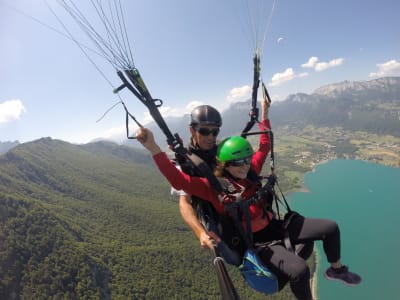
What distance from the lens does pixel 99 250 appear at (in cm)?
5084

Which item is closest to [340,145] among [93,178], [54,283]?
[93,178]

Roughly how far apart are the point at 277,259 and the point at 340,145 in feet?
532

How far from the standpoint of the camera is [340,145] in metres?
144

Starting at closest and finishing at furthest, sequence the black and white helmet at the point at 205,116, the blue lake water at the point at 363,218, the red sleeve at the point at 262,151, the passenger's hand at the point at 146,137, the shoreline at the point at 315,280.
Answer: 1. the passenger's hand at the point at 146,137
2. the black and white helmet at the point at 205,116
3. the red sleeve at the point at 262,151
4. the blue lake water at the point at 363,218
5. the shoreline at the point at 315,280

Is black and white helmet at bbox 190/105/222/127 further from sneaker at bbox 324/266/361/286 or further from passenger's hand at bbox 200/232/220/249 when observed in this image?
sneaker at bbox 324/266/361/286

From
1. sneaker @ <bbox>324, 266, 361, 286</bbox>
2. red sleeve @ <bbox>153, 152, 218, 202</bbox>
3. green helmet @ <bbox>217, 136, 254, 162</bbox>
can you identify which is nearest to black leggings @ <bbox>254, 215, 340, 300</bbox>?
sneaker @ <bbox>324, 266, 361, 286</bbox>

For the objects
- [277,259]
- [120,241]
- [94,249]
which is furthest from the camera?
[120,241]

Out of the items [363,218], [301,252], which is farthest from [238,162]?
[363,218]

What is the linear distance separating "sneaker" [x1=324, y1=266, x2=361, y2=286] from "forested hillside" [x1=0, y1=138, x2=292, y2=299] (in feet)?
133

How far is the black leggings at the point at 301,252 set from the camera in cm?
246

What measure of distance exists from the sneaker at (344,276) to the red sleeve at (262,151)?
1384mm

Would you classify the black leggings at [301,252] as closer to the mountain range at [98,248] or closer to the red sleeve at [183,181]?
the red sleeve at [183,181]

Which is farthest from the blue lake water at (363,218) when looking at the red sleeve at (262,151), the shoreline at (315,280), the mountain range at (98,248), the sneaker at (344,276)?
the red sleeve at (262,151)

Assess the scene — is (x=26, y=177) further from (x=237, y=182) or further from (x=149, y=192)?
(x=237, y=182)
